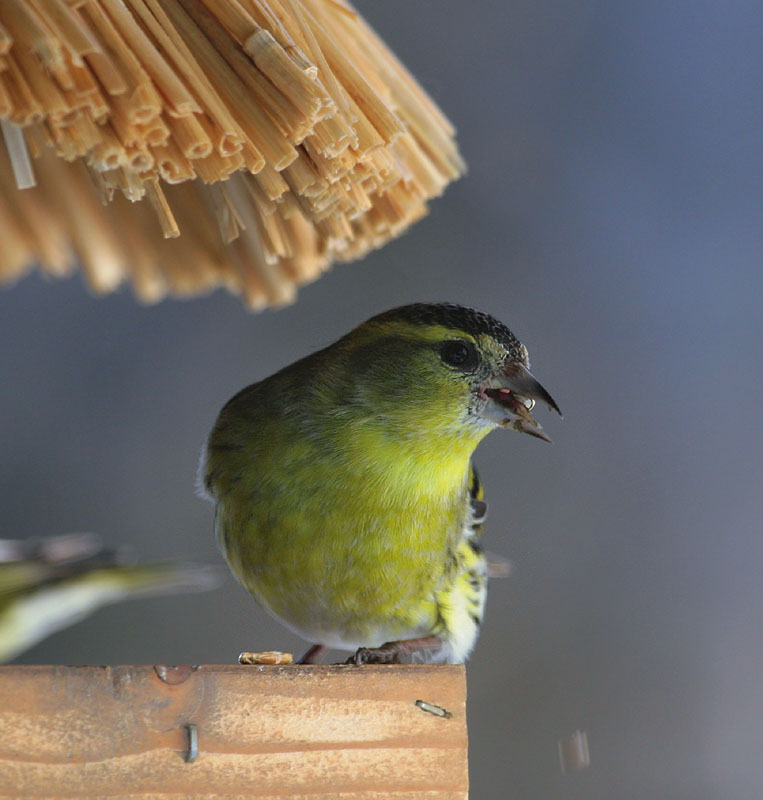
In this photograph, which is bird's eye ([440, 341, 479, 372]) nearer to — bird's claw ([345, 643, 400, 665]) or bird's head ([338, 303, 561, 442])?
bird's head ([338, 303, 561, 442])

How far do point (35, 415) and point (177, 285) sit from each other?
145 centimetres

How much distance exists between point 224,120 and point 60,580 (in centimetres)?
67

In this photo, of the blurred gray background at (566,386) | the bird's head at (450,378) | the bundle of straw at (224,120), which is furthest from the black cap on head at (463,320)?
the blurred gray background at (566,386)

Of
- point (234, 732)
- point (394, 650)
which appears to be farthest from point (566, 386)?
point (234, 732)

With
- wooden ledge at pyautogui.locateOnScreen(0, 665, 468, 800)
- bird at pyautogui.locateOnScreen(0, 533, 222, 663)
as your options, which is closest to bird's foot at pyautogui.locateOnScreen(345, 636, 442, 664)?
wooden ledge at pyautogui.locateOnScreen(0, 665, 468, 800)

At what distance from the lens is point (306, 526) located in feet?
3.81

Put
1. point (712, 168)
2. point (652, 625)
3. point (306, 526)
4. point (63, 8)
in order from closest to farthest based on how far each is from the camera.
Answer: point (63, 8) → point (306, 526) → point (652, 625) → point (712, 168)

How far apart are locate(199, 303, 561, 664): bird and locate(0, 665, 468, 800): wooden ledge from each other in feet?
0.69

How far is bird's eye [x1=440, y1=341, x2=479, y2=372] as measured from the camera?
1.20 meters

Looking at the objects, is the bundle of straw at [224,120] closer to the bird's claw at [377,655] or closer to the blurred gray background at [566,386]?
the bird's claw at [377,655]

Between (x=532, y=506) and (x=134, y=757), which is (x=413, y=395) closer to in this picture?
(x=134, y=757)

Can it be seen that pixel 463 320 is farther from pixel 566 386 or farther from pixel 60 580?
pixel 566 386

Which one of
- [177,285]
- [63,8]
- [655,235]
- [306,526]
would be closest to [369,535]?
[306,526]

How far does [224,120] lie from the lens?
0.78 metres
